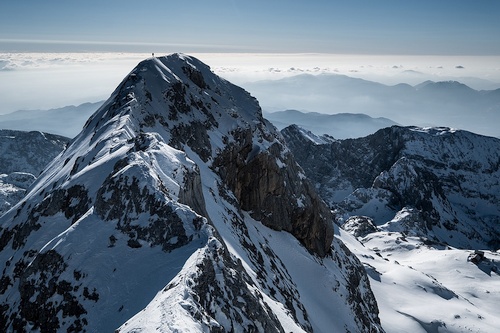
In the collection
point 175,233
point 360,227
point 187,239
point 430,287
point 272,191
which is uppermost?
point 175,233

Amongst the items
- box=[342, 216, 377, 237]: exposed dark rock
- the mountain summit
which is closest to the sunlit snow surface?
box=[342, 216, 377, 237]: exposed dark rock

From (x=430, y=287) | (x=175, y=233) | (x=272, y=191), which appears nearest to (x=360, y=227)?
(x=430, y=287)

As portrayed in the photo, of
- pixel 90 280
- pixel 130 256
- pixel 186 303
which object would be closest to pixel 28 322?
pixel 90 280

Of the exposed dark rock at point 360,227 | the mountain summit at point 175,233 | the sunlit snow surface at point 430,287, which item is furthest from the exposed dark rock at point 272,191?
the exposed dark rock at point 360,227

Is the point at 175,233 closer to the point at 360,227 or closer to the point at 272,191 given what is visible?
the point at 272,191

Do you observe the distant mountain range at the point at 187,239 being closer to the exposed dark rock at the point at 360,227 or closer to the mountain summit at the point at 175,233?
the mountain summit at the point at 175,233

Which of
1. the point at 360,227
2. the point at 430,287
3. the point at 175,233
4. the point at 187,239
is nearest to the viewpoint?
the point at 187,239

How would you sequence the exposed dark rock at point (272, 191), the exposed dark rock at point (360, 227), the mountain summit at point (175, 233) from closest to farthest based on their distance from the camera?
the mountain summit at point (175, 233) < the exposed dark rock at point (272, 191) < the exposed dark rock at point (360, 227)

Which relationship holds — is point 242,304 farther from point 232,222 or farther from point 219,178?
point 219,178

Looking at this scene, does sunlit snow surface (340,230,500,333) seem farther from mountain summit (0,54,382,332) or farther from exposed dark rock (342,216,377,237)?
mountain summit (0,54,382,332)
